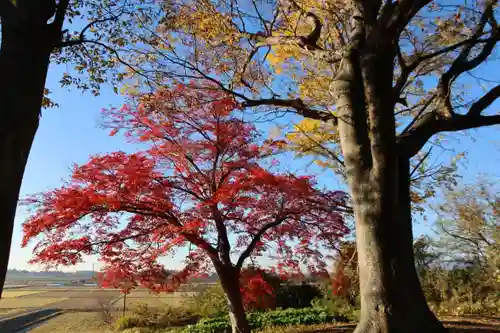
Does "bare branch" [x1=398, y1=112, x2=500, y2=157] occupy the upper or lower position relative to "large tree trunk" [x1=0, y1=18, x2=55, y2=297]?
upper

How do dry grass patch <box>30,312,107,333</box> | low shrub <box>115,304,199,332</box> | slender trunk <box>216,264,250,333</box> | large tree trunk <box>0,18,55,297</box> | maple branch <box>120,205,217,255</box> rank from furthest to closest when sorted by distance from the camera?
dry grass patch <box>30,312,107,333</box> → low shrub <box>115,304,199,332</box> → slender trunk <box>216,264,250,333</box> → maple branch <box>120,205,217,255</box> → large tree trunk <box>0,18,55,297</box>

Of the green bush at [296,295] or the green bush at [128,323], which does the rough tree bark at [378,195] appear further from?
the green bush at [128,323]

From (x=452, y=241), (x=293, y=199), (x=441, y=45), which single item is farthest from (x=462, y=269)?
(x=441, y=45)

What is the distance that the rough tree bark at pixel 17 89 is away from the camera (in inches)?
106

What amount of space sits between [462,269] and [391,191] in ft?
38.4

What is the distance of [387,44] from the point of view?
15.9 ft

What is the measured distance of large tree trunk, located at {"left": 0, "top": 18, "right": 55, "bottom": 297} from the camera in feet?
8.80

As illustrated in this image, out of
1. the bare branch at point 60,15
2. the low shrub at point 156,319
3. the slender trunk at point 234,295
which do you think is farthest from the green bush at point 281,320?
the bare branch at point 60,15

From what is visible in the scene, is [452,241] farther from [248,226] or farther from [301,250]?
[248,226]

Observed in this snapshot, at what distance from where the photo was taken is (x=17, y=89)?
288 cm

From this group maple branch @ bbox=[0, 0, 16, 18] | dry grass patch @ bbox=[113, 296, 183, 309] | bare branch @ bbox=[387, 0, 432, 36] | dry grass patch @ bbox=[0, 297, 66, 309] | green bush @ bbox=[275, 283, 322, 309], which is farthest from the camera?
dry grass patch @ bbox=[0, 297, 66, 309]

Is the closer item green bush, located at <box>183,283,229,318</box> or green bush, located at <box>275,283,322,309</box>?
green bush, located at <box>183,283,229,318</box>

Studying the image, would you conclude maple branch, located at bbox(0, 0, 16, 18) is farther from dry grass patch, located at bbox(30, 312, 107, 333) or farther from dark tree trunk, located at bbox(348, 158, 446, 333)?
dry grass patch, located at bbox(30, 312, 107, 333)

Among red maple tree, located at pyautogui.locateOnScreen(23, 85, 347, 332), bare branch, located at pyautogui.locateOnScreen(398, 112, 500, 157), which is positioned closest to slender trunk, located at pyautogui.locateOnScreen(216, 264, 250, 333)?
red maple tree, located at pyautogui.locateOnScreen(23, 85, 347, 332)
